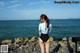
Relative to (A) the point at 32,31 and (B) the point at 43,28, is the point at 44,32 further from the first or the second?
(A) the point at 32,31

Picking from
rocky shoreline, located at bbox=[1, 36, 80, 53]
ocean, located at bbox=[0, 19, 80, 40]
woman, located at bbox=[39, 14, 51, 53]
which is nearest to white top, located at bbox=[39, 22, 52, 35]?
woman, located at bbox=[39, 14, 51, 53]

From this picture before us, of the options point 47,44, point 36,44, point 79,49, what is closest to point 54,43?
point 36,44

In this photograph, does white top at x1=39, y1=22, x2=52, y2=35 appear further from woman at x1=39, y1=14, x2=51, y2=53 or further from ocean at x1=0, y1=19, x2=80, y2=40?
ocean at x1=0, y1=19, x2=80, y2=40

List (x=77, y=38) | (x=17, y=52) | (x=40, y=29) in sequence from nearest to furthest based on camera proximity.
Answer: (x=40, y=29) → (x=77, y=38) → (x=17, y=52)

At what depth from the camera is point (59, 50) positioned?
14812 millimetres

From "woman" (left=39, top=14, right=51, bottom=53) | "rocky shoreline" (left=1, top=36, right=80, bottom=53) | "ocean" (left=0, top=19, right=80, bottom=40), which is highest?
"woman" (left=39, top=14, right=51, bottom=53)

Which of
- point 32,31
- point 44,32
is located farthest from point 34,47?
point 32,31

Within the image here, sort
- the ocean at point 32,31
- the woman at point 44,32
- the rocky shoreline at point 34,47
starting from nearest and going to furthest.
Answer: the woman at point 44,32, the rocky shoreline at point 34,47, the ocean at point 32,31

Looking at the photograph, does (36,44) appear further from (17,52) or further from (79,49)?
(79,49)

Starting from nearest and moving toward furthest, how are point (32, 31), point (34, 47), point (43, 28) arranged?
point (43, 28), point (34, 47), point (32, 31)

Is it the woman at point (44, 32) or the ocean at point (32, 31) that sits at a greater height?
the woman at point (44, 32)

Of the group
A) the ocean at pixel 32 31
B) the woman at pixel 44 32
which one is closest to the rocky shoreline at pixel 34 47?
the woman at pixel 44 32

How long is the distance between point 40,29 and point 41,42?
18.3 inches

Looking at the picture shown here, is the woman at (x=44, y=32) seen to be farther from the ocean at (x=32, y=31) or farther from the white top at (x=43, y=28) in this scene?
the ocean at (x=32, y=31)
